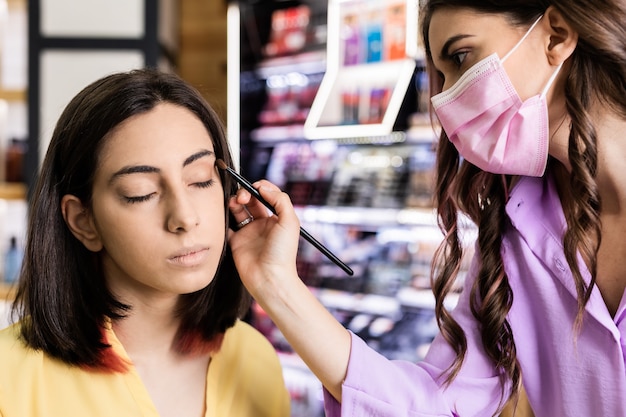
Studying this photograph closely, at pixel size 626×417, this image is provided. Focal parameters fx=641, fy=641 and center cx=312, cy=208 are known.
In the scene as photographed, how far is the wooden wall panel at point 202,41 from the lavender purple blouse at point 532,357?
245 cm

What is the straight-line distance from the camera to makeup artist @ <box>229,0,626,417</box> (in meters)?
1.19

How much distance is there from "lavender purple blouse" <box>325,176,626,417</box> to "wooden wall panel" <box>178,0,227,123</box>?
245 cm

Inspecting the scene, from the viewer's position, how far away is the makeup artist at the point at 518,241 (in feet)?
3.90

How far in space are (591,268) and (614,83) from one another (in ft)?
1.15

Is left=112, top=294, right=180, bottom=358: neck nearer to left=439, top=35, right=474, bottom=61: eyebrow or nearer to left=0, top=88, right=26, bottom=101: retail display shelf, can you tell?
left=439, top=35, right=474, bottom=61: eyebrow

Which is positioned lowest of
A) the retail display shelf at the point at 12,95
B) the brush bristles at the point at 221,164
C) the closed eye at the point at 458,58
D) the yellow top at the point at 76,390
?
the yellow top at the point at 76,390

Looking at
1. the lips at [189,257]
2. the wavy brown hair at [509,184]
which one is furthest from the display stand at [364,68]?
the lips at [189,257]

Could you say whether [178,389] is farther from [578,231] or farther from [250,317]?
[250,317]

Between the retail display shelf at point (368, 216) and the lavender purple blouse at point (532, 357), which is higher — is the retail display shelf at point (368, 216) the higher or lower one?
the higher one

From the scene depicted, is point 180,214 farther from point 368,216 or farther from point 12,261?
point 12,261

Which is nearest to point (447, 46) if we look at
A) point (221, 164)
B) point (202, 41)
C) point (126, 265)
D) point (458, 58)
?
point (458, 58)

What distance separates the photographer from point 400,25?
8.34 ft

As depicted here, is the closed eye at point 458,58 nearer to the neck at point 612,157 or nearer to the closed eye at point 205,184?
the neck at point 612,157

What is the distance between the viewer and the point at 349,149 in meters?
2.77
